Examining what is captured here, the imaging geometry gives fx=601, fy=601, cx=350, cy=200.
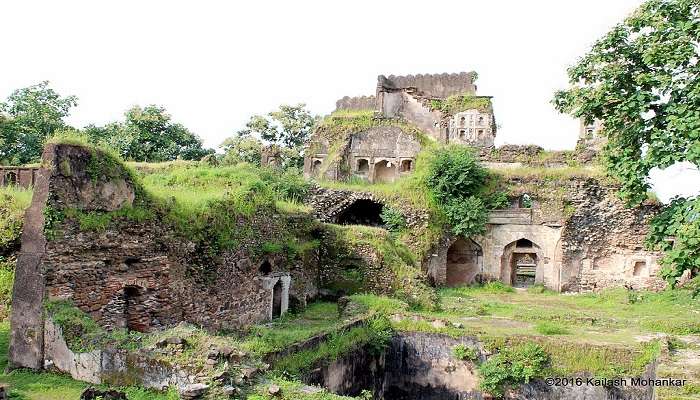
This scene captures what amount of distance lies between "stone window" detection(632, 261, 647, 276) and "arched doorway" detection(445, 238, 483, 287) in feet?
18.3

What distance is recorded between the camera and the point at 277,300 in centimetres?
1580

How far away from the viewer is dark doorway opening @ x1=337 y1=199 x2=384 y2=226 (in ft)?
79.2

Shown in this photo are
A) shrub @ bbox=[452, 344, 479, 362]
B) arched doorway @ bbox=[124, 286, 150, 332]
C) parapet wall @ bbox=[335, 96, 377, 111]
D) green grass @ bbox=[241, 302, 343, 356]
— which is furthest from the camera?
parapet wall @ bbox=[335, 96, 377, 111]

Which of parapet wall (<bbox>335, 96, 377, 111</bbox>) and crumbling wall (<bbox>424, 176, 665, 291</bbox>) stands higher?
parapet wall (<bbox>335, 96, 377, 111</bbox>)

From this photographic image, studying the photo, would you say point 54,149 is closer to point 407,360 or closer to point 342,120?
point 407,360

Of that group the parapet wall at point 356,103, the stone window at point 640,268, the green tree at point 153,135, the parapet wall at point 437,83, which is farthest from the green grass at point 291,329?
the parapet wall at point 437,83

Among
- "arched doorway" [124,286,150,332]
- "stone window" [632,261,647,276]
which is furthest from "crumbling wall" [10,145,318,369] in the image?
"stone window" [632,261,647,276]

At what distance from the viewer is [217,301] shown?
12.9m

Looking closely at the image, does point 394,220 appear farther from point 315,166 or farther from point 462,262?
point 315,166

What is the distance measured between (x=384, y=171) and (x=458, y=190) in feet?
22.0

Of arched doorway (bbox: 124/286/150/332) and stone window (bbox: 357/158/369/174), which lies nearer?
arched doorway (bbox: 124/286/150/332)

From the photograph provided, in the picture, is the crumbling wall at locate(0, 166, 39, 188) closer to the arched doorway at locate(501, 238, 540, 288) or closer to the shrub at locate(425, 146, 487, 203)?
the shrub at locate(425, 146, 487, 203)

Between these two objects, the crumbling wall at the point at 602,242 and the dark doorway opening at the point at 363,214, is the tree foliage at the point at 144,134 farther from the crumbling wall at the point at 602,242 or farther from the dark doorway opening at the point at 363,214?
the crumbling wall at the point at 602,242

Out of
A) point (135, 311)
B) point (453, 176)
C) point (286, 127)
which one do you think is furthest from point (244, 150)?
point (135, 311)
